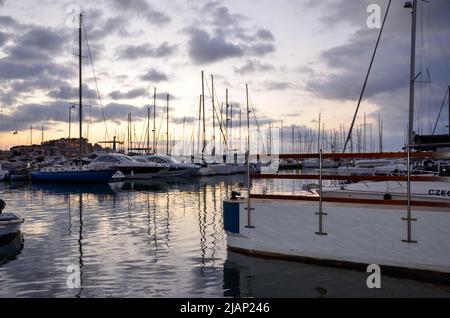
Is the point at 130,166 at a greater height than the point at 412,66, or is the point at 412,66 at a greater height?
the point at 412,66

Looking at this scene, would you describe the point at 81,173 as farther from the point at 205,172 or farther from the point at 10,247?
the point at 10,247

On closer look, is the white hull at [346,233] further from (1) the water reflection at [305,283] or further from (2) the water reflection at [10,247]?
(2) the water reflection at [10,247]

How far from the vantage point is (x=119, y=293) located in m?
8.13

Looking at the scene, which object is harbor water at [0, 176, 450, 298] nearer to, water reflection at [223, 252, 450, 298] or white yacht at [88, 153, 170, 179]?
water reflection at [223, 252, 450, 298]

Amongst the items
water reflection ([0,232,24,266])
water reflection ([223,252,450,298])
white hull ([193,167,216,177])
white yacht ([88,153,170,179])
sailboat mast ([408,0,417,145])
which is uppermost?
sailboat mast ([408,0,417,145])

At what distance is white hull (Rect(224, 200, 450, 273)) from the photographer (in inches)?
315

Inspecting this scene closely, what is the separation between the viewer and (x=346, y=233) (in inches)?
348

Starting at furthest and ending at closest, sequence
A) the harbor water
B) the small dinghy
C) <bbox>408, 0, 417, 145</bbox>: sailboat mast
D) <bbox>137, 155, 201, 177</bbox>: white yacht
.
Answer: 1. <bbox>137, 155, 201, 177</bbox>: white yacht
2. <bbox>408, 0, 417, 145</bbox>: sailboat mast
3. the small dinghy
4. the harbor water

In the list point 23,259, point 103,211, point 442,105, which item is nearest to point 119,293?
point 23,259

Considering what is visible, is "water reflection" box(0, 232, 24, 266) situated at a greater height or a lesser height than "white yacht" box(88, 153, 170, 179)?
lesser

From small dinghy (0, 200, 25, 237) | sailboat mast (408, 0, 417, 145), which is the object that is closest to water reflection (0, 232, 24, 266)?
small dinghy (0, 200, 25, 237)

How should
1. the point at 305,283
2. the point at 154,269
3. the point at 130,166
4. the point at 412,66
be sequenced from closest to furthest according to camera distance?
the point at 305,283 → the point at 154,269 → the point at 412,66 → the point at 130,166

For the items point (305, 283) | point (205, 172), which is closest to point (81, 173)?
point (205, 172)
